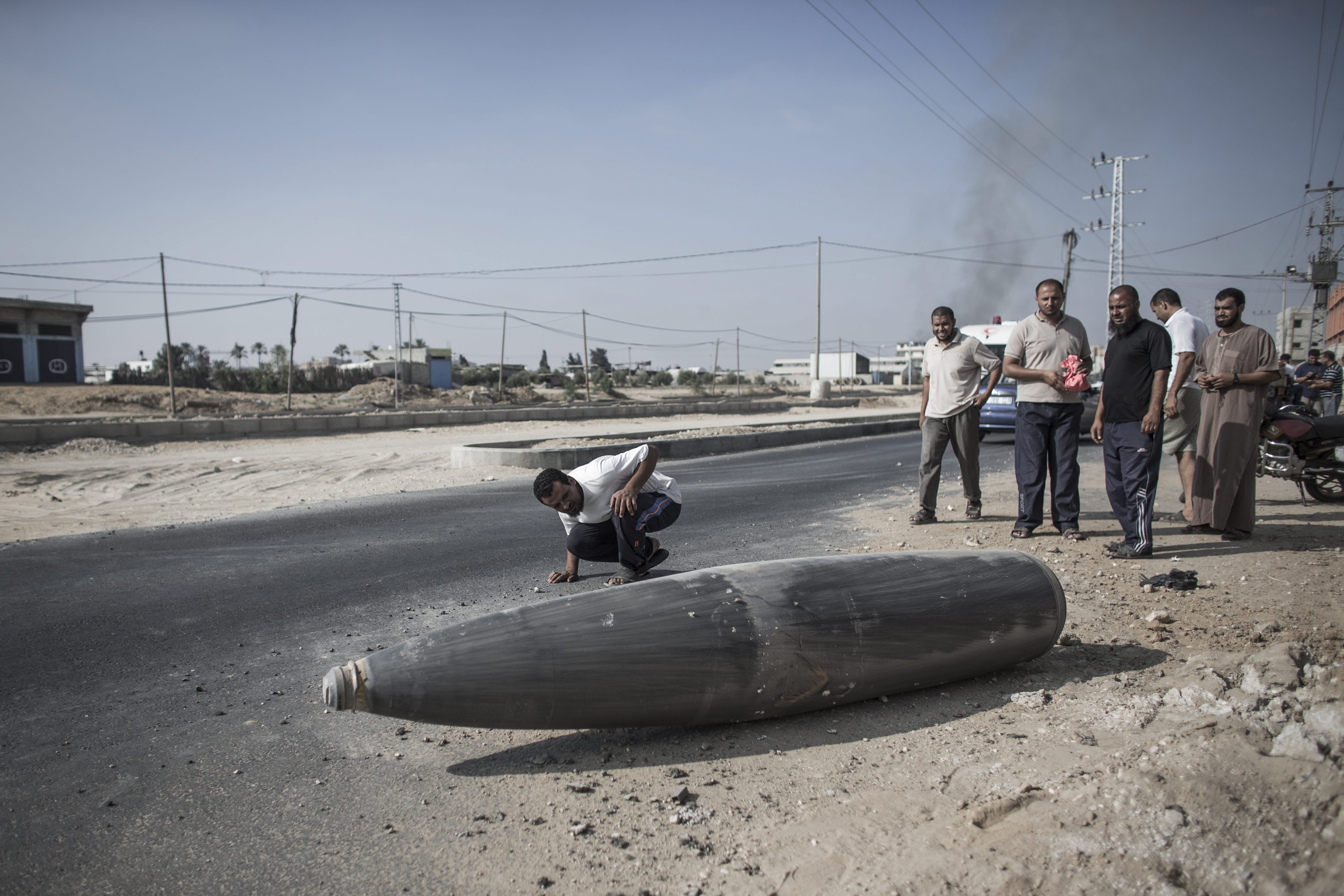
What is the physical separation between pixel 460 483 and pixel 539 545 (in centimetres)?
476

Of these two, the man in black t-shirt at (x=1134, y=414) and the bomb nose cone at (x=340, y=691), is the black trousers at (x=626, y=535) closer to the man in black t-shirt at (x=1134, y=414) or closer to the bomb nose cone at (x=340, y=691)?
the bomb nose cone at (x=340, y=691)

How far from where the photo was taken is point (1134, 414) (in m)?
5.06

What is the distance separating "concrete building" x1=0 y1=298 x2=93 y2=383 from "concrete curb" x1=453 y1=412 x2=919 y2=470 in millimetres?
36442

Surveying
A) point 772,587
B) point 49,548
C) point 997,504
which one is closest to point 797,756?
point 772,587

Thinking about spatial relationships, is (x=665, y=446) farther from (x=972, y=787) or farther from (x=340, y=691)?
(x=972, y=787)

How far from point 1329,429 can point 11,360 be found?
162 ft

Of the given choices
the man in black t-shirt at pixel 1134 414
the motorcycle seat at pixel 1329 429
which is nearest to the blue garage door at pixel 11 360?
the man in black t-shirt at pixel 1134 414

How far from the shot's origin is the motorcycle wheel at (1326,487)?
718 cm

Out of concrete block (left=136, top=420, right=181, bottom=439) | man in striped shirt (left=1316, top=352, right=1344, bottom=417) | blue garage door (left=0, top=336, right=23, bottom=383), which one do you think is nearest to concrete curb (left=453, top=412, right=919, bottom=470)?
concrete block (left=136, top=420, right=181, bottom=439)

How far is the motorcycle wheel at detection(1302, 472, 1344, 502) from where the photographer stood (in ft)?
23.6

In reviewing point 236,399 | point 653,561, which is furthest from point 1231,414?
point 236,399

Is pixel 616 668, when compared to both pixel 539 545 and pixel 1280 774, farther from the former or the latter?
pixel 539 545

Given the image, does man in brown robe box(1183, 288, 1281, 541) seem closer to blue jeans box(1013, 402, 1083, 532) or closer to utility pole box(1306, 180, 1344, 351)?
blue jeans box(1013, 402, 1083, 532)

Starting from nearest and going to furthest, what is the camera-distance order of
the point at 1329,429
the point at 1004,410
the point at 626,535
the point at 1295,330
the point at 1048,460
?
the point at 626,535 → the point at 1048,460 → the point at 1329,429 → the point at 1004,410 → the point at 1295,330
